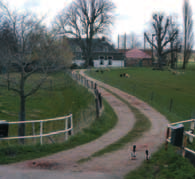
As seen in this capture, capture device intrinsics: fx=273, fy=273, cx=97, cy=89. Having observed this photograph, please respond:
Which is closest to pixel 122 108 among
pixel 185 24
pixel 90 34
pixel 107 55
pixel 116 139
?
pixel 116 139

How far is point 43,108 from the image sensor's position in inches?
1041

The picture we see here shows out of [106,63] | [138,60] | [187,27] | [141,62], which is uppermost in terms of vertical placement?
[187,27]

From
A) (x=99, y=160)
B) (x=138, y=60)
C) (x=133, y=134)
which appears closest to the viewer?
(x=99, y=160)

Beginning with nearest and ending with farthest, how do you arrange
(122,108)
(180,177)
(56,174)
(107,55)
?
(180,177), (56,174), (122,108), (107,55)

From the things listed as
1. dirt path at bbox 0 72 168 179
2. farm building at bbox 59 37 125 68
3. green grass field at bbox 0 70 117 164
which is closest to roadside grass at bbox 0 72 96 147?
green grass field at bbox 0 70 117 164

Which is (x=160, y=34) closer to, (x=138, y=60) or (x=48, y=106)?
(x=138, y=60)

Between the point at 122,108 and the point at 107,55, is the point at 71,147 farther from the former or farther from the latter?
the point at 107,55

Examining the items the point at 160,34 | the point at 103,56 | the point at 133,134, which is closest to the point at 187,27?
the point at 160,34

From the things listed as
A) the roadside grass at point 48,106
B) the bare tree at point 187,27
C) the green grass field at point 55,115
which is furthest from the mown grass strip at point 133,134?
the bare tree at point 187,27

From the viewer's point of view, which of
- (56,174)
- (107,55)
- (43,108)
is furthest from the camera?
(107,55)

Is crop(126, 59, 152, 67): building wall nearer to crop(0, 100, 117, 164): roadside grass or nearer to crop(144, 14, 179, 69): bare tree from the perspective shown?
crop(144, 14, 179, 69): bare tree

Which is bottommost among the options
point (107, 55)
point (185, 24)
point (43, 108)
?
point (43, 108)

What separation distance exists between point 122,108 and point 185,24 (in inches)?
2752

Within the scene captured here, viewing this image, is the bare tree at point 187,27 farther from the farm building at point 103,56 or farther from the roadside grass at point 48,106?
the roadside grass at point 48,106
